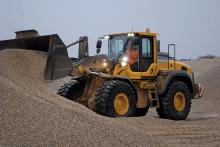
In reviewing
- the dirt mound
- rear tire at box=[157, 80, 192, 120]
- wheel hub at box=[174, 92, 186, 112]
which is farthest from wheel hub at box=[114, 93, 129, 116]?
the dirt mound

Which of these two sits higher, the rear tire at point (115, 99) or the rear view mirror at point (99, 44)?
the rear view mirror at point (99, 44)

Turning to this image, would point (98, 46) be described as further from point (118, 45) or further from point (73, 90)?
point (73, 90)

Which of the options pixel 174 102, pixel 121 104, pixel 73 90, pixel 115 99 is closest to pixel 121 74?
pixel 121 104

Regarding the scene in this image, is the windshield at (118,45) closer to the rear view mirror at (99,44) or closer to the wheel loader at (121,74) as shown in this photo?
the wheel loader at (121,74)

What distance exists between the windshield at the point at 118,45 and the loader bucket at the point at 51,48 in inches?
72.1

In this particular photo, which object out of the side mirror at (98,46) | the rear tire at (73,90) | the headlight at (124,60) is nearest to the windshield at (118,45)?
the headlight at (124,60)

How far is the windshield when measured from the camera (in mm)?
15055

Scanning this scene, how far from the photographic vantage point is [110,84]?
13.7 m

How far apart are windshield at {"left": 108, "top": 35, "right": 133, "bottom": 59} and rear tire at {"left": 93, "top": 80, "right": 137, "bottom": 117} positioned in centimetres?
124

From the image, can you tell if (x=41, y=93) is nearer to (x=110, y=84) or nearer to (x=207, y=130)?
(x=110, y=84)

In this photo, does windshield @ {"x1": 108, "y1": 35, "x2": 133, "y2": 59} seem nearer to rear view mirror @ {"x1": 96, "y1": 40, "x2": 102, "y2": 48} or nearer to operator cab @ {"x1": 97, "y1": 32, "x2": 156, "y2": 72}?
operator cab @ {"x1": 97, "y1": 32, "x2": 156, "y2": 72}

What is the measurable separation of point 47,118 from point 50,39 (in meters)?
4.83

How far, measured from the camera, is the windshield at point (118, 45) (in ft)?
49.4

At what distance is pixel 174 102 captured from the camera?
1584 centimetres
